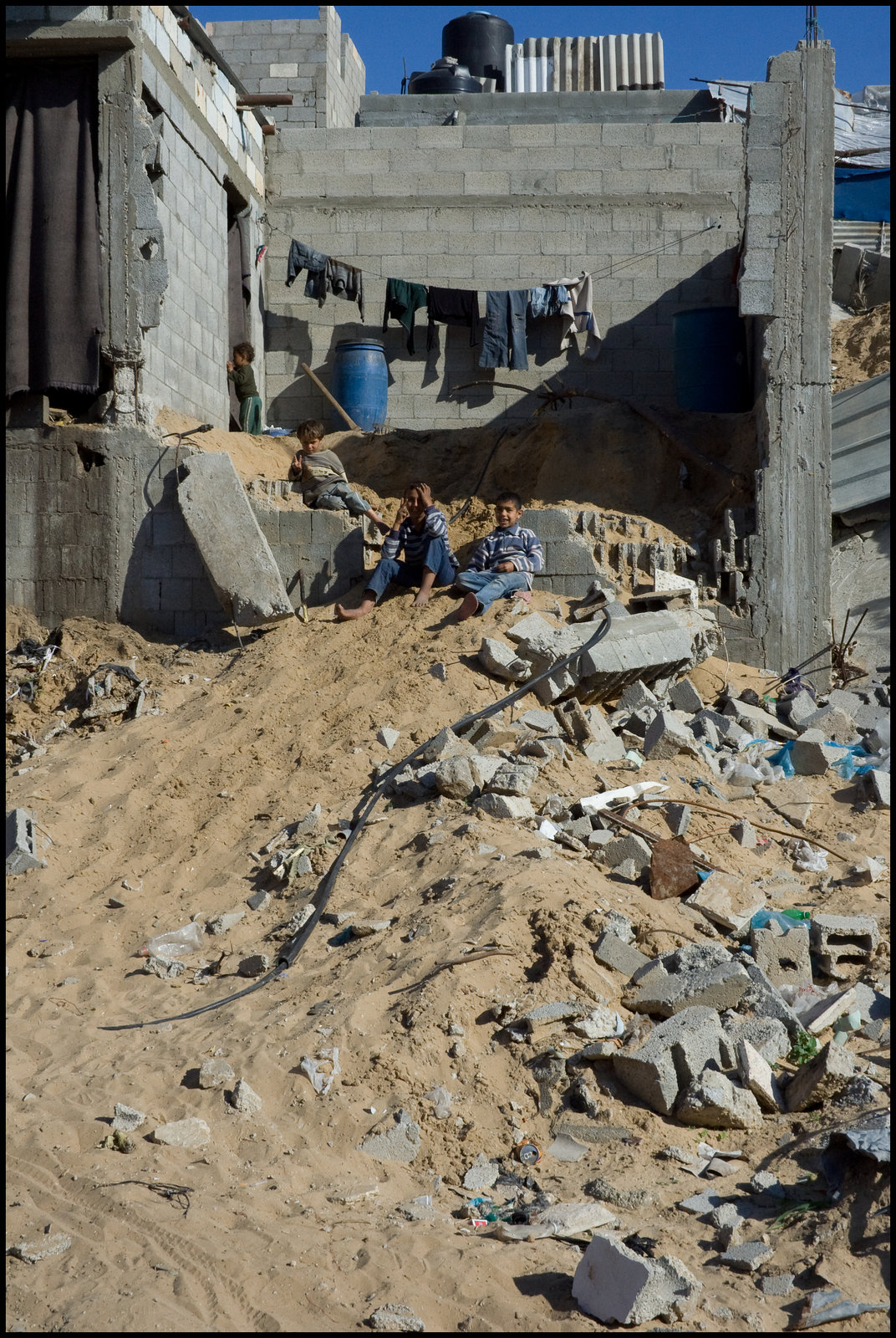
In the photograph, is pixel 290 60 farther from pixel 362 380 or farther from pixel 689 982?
pixel 689 982

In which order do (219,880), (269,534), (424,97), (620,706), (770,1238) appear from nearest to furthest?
(770,1238) < (219,880) < (620,706) < (269,534) < (424,97)

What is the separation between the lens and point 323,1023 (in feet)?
14.5

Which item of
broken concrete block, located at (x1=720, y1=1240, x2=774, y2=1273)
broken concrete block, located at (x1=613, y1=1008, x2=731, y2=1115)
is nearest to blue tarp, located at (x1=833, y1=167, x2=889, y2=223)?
broken concrete block, located at (x1=613, y1=1008, x2=731, y2=1115)

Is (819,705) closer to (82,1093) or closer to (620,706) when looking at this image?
(620,706)

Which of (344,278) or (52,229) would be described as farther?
(344,278)

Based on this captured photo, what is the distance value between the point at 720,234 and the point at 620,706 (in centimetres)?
658

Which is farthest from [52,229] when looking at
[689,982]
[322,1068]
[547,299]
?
[689,982]

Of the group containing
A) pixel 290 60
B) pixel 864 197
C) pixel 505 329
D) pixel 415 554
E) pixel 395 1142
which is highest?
pixel 290 60

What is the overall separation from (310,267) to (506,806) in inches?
297

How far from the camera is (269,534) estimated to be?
8.57 metres

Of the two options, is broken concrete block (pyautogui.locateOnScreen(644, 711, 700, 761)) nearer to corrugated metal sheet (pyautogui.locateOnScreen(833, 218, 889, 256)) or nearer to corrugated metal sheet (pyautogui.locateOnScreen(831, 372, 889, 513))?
corrugated metal sheet (pyautogui.locateOnScreen(831, 372, 889, 513))

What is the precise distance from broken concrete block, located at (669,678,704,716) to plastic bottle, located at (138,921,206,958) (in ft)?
11.7

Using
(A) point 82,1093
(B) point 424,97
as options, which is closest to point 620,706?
(A) point 82,1093

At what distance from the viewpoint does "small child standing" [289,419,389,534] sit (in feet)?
29.2
